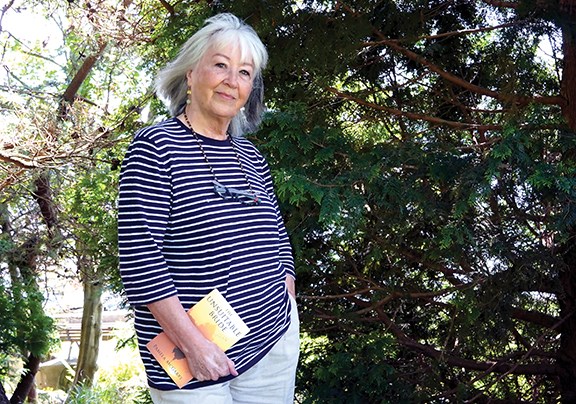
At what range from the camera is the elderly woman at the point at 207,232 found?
1.90 metres

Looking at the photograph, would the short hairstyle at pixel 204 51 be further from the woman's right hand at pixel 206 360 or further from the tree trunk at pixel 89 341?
the tree trunk at pixel 89 341

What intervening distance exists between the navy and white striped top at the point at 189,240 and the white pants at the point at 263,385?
0.03 m

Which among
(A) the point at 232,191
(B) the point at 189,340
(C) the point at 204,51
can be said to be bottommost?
(B) the point at 189,340

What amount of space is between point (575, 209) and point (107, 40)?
4923 mm

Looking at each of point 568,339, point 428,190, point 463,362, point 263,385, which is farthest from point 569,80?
point 263,385

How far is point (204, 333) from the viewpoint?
1938 millimetres

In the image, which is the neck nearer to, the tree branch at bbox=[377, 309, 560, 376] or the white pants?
the white pants

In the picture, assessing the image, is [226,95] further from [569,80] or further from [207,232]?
[569,80]

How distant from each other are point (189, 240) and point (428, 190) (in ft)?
5.24

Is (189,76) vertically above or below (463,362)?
above

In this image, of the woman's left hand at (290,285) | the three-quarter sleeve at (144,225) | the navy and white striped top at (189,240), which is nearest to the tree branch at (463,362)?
the woman's left hand at (290,285)

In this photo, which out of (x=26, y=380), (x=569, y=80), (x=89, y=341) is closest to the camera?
(x=569, y=80)

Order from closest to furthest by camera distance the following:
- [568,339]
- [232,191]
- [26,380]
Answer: [232,191]
[568,339]
[26,380]

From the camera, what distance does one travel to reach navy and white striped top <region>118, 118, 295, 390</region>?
1.89m
